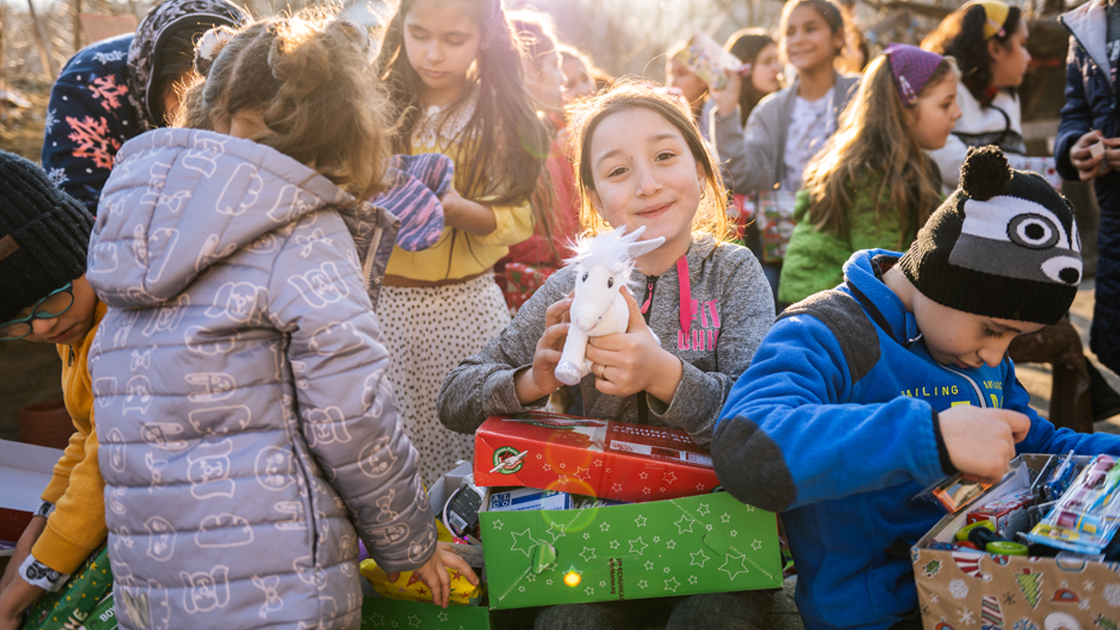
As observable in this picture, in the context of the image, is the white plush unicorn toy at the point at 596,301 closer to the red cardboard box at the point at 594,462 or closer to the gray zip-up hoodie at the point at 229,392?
the red cardboard box at the point at 594,462

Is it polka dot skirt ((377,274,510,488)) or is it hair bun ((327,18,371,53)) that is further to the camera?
polka dot skirt ((377,274,510,488))

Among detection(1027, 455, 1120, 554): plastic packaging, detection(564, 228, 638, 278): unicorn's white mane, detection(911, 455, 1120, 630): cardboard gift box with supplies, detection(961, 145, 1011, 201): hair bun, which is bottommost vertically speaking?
detection(911, 455, 1120, 630): cardboard gift box with supplies

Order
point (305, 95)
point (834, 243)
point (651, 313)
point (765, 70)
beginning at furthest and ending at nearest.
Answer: point (765, 70) < point (834, 243) < point (651, 313) < point (305, 95)

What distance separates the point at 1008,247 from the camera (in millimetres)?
1304

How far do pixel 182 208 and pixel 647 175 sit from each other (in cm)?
104

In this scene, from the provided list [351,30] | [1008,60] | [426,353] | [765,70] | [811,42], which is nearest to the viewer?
[351,30]

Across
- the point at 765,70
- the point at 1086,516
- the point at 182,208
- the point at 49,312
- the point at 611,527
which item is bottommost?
the point at 611,527

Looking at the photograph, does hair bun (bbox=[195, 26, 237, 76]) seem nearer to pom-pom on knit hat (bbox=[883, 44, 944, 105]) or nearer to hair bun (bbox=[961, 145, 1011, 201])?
hair bun (bbox=[961, 145, 1011, 201])

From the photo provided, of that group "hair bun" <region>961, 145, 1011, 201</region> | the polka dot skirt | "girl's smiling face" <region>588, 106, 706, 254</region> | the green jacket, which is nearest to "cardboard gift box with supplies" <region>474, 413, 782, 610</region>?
"girl's smiling face" <region>588, 106, 706, 254</region>

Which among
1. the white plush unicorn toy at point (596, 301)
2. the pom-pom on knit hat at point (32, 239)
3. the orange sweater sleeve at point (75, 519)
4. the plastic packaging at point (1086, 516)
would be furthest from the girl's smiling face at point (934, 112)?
the orange sweater sleeve at point (75, 519)

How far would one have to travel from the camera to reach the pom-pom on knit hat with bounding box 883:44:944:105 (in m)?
2.91

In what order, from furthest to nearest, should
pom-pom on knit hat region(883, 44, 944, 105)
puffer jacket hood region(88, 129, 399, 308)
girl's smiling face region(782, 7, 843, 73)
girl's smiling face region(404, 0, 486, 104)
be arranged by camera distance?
girl's smiling face region(782, 7, 843, 73), pom-pom on knit hat region(883, 44, 944, 105), girl's smiling face region(404, 0, 486, 104), puffer jacket hood region(88, 129, 399, 308)

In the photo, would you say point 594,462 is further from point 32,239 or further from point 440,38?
point 440,38

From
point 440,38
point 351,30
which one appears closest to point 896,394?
point 351,30
